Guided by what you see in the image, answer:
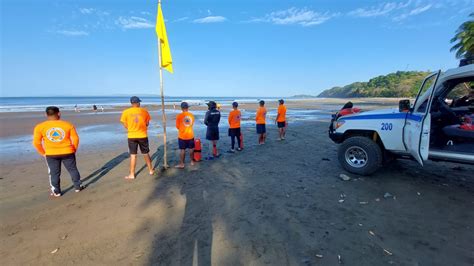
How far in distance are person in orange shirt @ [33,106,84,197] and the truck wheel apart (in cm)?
585

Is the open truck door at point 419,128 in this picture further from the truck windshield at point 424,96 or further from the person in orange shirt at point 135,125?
the person in orange shirt at point 135,125

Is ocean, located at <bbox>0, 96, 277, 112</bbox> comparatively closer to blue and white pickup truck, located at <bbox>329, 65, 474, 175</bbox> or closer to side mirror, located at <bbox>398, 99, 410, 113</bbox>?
blue and white pickup truck, located at <bbox>329, 65, 474, 175</bbox>

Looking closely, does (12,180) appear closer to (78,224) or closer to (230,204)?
(78,224)

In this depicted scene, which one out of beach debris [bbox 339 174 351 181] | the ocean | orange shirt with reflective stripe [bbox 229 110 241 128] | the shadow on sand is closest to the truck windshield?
beach debris [bbox 339 174 351 181]

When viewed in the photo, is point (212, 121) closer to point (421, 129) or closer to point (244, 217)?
point (244, 217)

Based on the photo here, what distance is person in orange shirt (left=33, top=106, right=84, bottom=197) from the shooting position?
4.46 meters

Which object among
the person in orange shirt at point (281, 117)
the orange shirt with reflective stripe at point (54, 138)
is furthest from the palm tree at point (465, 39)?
the orange shirt with reflective stripe at point (54, 138)

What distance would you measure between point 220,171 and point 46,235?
358 cm

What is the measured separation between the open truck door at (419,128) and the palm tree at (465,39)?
3043 cm

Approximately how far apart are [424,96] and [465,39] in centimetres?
3536

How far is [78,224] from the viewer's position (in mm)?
3613

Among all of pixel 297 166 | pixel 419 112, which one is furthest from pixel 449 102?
pixel 297 166

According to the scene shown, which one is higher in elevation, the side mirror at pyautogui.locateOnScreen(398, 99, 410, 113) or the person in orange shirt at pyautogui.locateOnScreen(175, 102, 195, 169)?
the side mirror at pyautogui.locateOnScreen(398, 99, 410, 113)

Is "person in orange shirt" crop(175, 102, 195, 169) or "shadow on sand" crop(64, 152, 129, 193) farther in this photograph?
"person in orange shirt" crop(175, 102, 195, 169)
